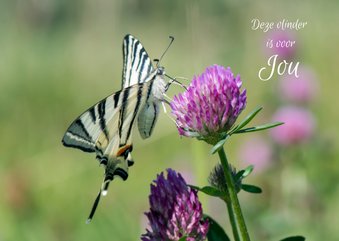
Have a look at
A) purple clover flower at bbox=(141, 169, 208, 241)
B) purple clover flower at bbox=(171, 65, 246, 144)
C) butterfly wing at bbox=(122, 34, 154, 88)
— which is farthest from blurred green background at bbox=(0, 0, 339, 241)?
purple clover flower at bbox=(141, 169, 208, 241)

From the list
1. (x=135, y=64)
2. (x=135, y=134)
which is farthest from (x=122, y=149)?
(x=135, y=134)

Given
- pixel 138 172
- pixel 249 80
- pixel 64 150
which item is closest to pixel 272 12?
pixel 249 80

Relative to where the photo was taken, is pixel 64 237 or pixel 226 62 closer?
pixel 64 237

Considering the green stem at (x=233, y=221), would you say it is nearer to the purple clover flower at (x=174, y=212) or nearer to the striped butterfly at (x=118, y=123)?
the purple clover flower at (x=174, y=212)

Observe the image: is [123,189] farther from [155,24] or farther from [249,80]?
[155,24]

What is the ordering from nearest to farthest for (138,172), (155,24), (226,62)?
(226,62), (138,172), (155,24)

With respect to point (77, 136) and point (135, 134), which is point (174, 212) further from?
point (135, 134)

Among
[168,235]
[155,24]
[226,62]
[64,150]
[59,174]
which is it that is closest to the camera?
[168,235]

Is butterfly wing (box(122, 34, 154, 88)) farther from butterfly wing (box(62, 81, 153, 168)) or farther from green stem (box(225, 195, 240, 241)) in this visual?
green stem (box(225, 195, 240, 241))
